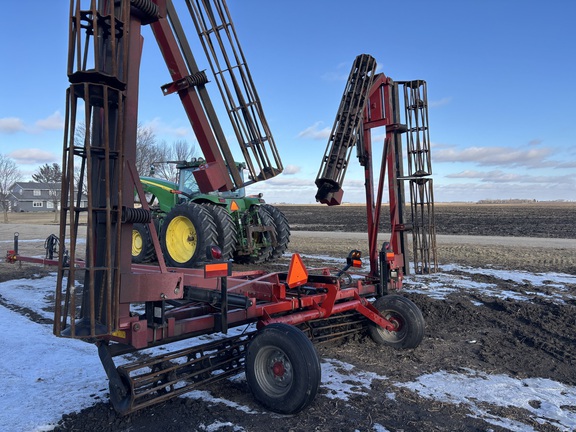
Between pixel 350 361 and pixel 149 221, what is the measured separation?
7.48 ft

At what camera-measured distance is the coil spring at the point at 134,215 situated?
3.27 metres

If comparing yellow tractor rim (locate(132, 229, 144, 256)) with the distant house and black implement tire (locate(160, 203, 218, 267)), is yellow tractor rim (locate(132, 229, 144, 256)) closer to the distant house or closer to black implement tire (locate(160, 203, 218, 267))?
black implement tire (locate(160, 203, 218, 267))

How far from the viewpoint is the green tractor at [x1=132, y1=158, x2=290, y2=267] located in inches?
364

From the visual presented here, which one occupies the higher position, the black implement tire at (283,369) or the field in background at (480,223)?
the field in background at (480,223)

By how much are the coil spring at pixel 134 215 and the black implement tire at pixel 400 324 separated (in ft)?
8.78

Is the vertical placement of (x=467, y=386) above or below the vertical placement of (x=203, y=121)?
below

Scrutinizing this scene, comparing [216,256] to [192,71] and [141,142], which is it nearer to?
[192,71]

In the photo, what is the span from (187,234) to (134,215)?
21.3 ft

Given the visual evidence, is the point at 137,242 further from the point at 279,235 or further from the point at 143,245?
the point at 279,235

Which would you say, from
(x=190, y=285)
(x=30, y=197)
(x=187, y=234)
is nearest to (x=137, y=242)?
(x=187, y=234)

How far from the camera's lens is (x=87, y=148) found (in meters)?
3.05

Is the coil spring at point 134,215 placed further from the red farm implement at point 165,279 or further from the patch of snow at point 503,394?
the patch of snow at point 503,394

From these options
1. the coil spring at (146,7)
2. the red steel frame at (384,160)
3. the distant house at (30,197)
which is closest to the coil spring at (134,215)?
the coil spring at (146,7)

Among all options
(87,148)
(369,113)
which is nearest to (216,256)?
(87,148)
